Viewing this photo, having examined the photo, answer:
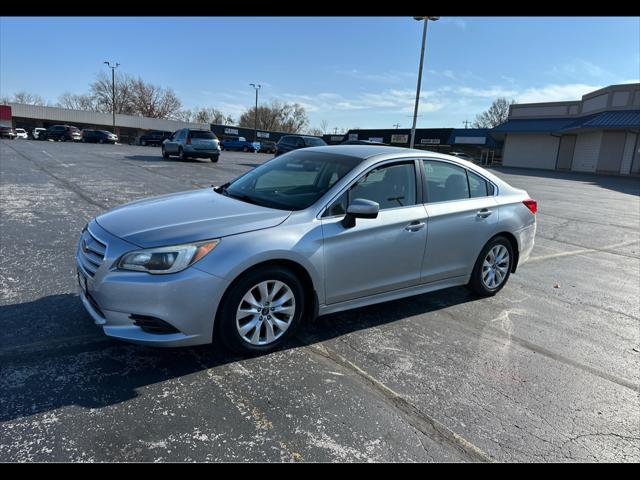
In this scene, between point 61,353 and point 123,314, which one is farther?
point 61,353

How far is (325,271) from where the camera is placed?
3.55 m

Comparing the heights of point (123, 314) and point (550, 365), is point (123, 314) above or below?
above

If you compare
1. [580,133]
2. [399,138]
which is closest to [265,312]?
[580,133]

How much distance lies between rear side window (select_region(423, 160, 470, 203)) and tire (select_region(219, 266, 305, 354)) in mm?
1786

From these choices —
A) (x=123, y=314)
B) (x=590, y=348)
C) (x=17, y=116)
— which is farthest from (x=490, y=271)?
(x=17, y=116)

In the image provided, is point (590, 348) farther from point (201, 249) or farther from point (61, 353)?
point (61, 353)

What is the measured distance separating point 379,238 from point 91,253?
233cm

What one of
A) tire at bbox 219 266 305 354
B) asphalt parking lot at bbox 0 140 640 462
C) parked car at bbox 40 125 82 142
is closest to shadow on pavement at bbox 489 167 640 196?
asphalt parking lot at bbox 0 140 640 462

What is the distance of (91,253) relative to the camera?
330 centimetres

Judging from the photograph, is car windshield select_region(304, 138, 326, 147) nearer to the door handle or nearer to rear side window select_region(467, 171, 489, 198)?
rear side window select_region(467, 171, 489, 198)

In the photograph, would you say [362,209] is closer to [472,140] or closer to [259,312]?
[259,312]

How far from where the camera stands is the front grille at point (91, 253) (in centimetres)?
316

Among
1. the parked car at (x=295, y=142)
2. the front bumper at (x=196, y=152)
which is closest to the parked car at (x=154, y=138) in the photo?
the front bumper at (x=196, y=152)

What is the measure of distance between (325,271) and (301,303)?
1.06 feet
